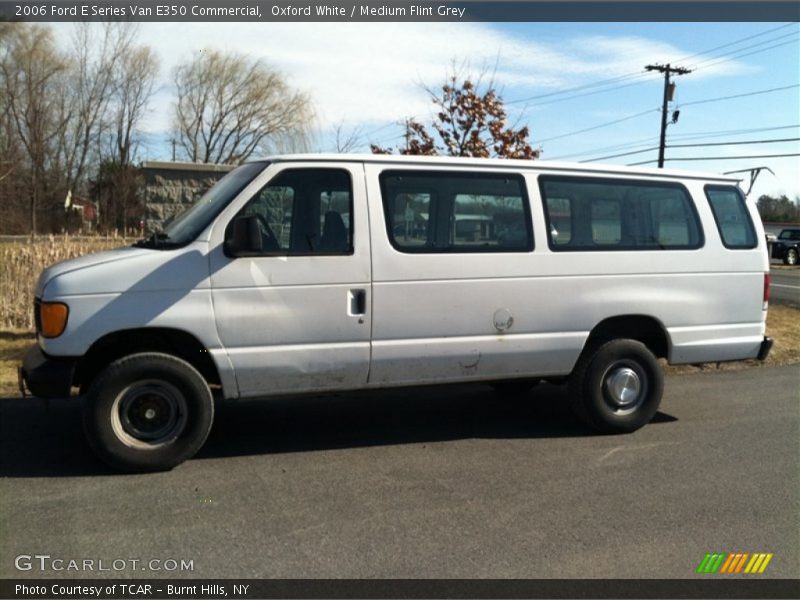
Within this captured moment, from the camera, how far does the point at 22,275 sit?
958 cm

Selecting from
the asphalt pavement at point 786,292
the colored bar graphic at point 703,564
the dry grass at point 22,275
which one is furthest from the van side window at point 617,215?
the asphalt pavement at point 786,292

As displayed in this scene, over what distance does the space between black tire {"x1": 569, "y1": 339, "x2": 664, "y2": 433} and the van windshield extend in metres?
3.08

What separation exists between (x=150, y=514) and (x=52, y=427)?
2.17 meters

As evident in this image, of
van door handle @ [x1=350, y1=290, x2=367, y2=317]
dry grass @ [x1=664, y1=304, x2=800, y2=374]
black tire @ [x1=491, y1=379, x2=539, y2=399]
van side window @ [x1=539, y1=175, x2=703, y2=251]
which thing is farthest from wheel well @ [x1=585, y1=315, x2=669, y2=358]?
van door handle @ [x1=350, y1=290, x2=367, y2=317]

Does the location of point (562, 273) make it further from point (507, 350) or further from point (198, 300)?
point (198, 300)

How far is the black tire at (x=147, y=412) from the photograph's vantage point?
4.84 m

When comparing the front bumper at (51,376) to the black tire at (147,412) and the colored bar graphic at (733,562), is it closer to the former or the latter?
the black tire at (147,412)

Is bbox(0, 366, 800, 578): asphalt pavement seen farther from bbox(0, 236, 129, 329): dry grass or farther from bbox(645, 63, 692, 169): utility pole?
bbox(645, 63, 692, 169): utility pole

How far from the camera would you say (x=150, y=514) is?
4281mm

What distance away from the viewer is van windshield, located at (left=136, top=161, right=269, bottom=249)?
508 centimetres

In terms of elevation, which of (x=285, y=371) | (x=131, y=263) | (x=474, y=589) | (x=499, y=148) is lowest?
(x=474, y=589)

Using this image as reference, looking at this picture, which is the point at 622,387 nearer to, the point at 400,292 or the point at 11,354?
the point at 400,292

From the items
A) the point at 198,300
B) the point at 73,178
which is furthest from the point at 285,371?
the point at 73,178

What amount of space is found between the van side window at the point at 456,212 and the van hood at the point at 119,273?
1.48m
